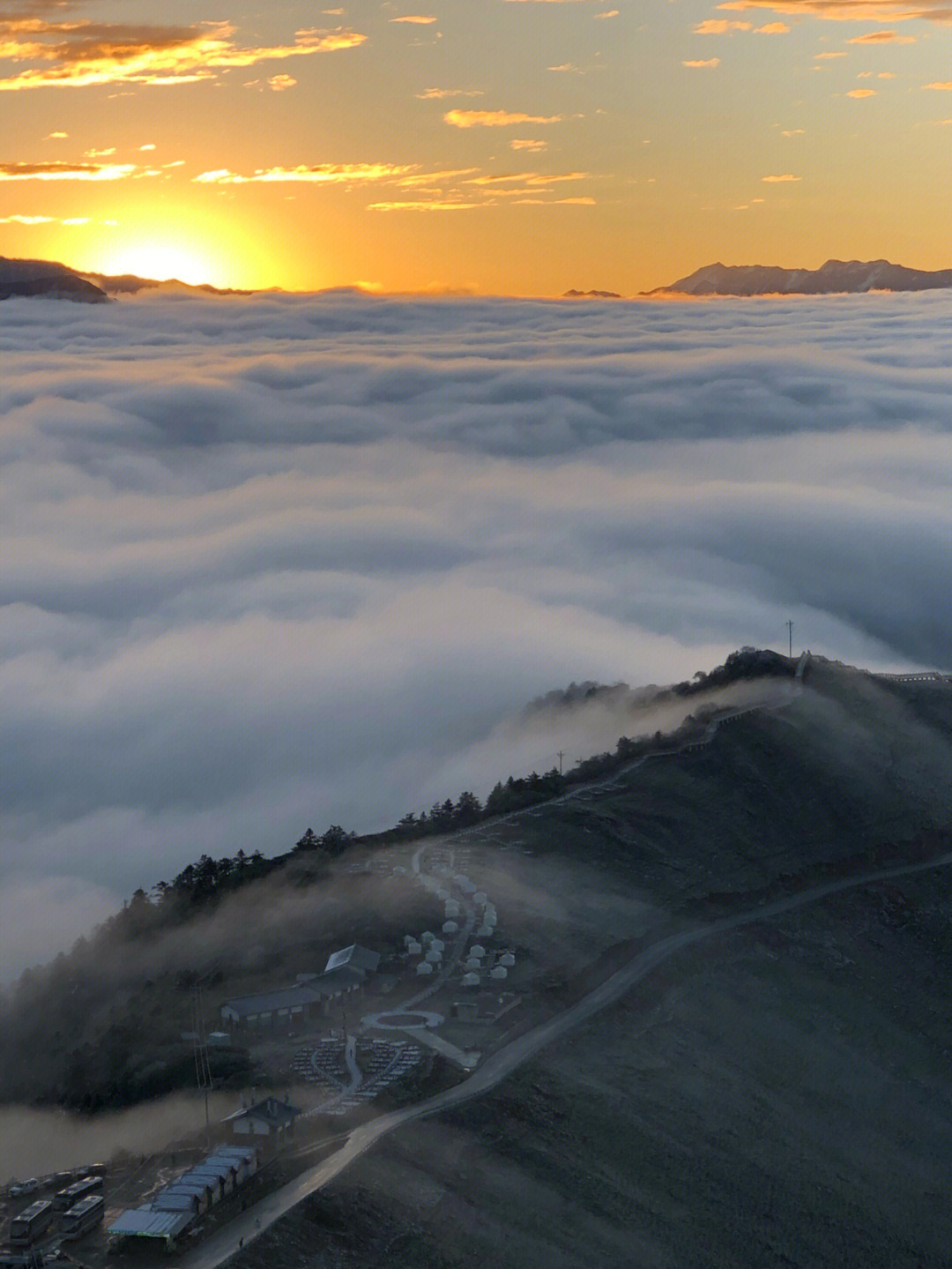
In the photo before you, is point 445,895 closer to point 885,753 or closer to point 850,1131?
point 850,1131

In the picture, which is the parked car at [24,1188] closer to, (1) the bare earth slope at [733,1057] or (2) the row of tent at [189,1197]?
(2) the row of tent at [189,1197]

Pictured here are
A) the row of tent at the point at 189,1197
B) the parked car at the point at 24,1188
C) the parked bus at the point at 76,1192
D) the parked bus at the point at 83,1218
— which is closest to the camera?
the row of tent at the point at 189,1197

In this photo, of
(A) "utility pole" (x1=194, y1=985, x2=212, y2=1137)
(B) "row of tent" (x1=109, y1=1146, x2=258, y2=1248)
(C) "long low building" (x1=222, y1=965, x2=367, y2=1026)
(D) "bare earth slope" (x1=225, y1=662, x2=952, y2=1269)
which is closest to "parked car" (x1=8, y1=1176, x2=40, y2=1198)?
(B) "row of tent" (x1=109, y1=1146, x2=258, y2=1248)

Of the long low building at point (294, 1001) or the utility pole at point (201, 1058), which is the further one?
the long low building at point (294, 1001)

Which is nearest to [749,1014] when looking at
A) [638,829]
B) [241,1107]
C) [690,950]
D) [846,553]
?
[690,950]

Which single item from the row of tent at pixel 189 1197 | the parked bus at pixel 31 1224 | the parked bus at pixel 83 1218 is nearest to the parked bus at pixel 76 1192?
the parked bus at pixel 31 1224

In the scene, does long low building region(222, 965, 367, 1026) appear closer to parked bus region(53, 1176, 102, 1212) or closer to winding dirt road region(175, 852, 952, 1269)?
winding dirt road region(175, 852, 952, 1269)

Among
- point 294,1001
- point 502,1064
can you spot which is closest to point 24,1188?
point 294,1001
